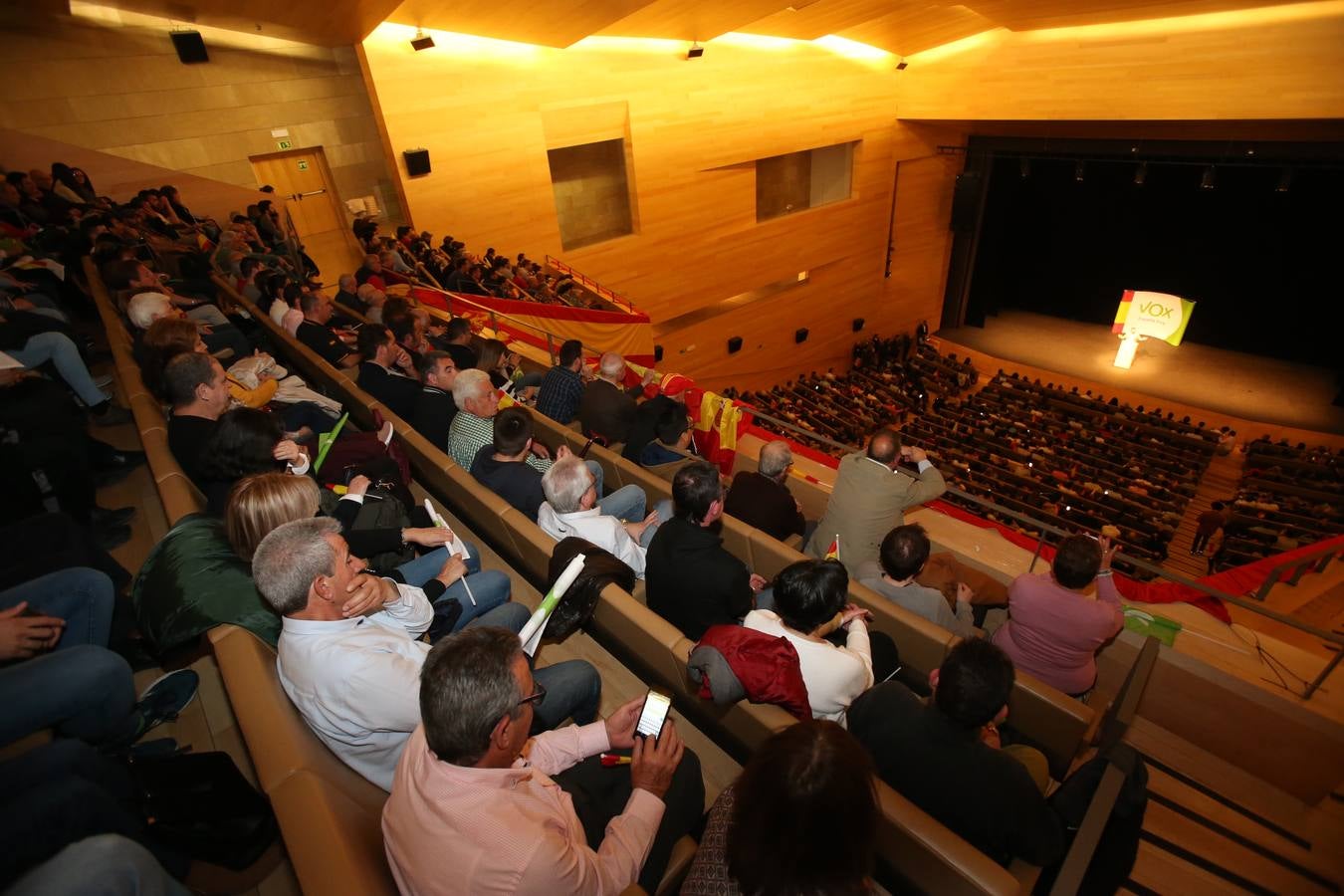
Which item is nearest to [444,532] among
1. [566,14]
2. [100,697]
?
[100,697]

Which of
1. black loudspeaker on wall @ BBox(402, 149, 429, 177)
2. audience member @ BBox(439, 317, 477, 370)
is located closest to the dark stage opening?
black loudspeaker on wall @ BBox(402, 149, 429, 177)

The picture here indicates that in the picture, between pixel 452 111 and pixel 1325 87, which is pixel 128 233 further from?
pixel 1325 87

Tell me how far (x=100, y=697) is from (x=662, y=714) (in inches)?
65.1

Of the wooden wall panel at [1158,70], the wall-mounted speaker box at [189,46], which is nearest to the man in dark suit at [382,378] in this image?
the wall-mounted speaker box at [189,46]

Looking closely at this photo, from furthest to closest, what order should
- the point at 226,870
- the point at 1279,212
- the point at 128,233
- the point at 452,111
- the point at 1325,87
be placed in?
the point at 1279,212, the point at 452,111, the point at 1325,87, the point at 128,233, the point at 226,870

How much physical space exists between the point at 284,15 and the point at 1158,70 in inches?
528

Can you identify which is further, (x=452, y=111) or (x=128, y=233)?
(x=452, y=111)

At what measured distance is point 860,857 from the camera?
1237 mm

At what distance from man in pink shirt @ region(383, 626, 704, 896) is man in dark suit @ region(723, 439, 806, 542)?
2161mm

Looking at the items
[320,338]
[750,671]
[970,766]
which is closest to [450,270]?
[320,338]

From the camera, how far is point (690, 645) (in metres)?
2.28

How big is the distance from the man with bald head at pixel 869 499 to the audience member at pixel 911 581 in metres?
0.47

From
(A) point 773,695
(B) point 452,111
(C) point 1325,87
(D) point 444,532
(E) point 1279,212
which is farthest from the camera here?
(E) point 1279,212

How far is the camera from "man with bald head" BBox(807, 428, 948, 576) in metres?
3.47
